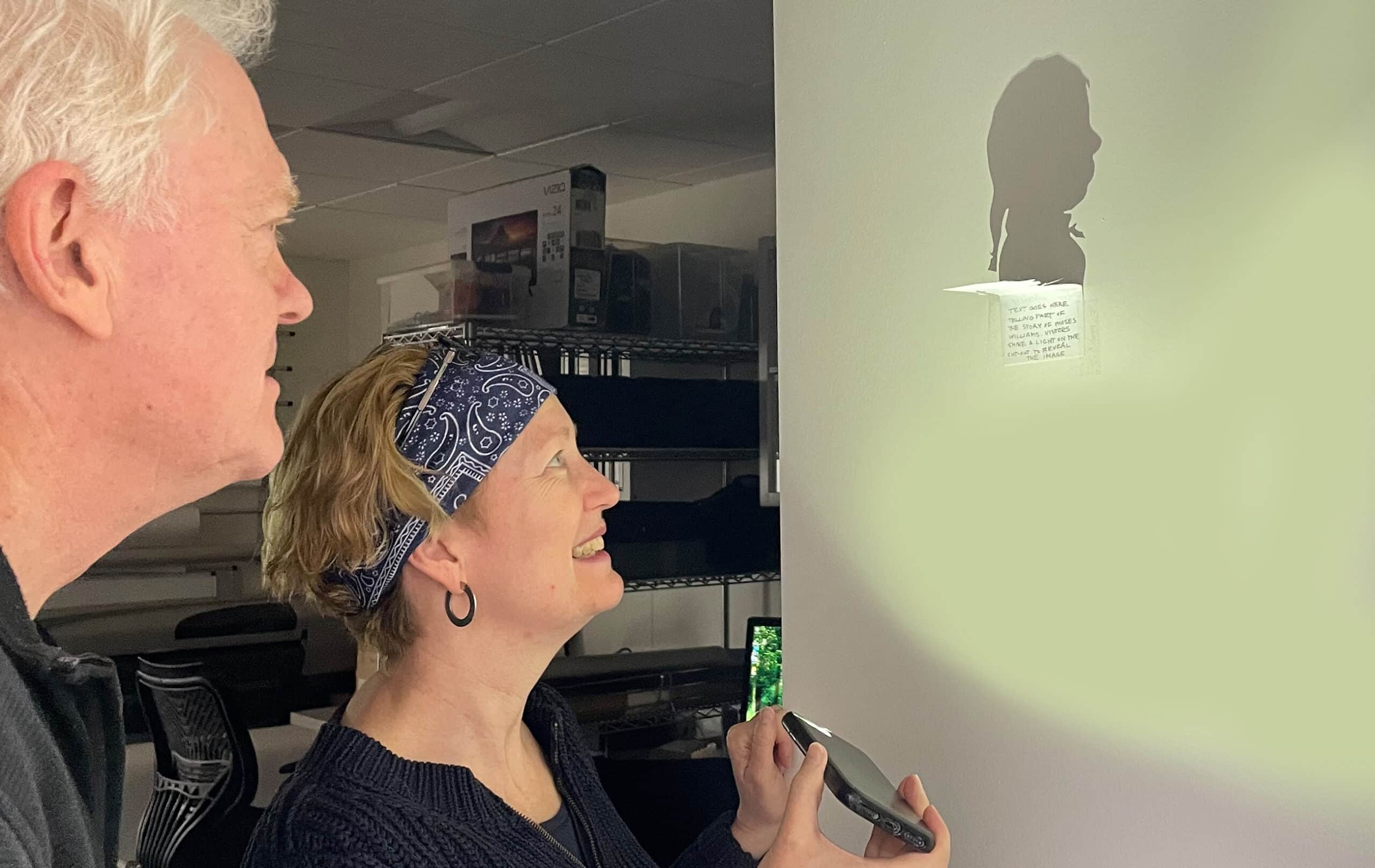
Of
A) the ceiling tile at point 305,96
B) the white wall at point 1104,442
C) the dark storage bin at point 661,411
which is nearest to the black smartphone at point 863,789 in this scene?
the white wall at point 1104,442

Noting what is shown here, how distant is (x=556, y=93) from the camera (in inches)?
123

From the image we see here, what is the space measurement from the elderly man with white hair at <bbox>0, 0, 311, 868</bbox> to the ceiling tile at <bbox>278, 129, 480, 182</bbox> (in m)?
3.04

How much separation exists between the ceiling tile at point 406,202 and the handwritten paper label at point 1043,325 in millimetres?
2993

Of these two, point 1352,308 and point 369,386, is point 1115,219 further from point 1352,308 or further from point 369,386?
point 369,386

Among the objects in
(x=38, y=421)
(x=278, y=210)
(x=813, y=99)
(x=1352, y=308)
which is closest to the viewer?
(x=38, y=421)

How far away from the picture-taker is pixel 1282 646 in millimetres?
1142

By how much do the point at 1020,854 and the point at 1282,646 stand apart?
39 cm

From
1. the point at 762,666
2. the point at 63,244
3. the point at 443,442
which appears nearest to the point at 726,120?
the point at 762,666

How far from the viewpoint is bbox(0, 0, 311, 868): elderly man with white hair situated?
1.89 feet

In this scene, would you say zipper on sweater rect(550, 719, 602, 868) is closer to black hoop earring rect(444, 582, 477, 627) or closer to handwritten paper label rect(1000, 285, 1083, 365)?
black hoop earring rect(444, 582, 477, 627)

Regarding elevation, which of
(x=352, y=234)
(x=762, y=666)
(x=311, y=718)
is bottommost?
(x=311, y=718)

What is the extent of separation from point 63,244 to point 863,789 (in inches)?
33.8

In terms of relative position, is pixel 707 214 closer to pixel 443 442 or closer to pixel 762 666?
pixel 762 666

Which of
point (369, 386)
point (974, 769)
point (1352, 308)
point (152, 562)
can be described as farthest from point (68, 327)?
point (152, 562)
